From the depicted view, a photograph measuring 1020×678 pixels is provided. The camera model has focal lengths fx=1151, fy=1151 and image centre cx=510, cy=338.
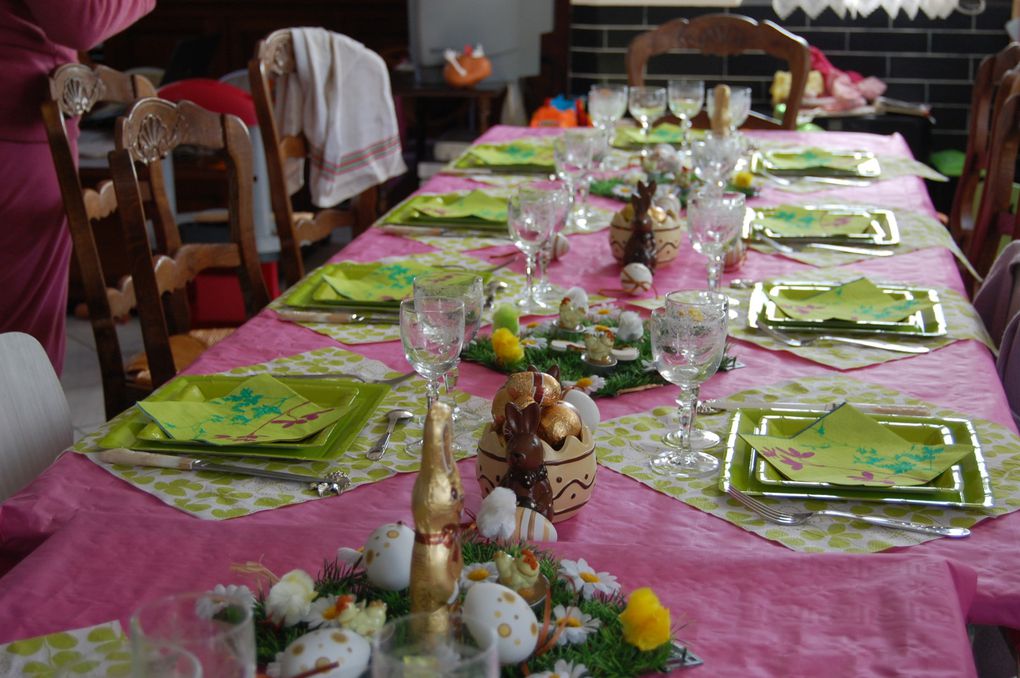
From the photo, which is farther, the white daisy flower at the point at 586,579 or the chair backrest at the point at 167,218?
the chair backrest at the point at 167,218

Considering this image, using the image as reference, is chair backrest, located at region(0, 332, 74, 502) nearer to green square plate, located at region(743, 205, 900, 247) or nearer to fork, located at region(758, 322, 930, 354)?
fork, located at region(758, 322, 930, 354)

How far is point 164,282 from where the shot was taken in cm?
185

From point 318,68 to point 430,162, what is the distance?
1790 mm

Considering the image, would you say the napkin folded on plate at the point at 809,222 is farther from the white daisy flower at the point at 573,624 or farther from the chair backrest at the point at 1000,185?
the white daisy flower at the point at 573,624

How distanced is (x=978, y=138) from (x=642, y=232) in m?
1.73

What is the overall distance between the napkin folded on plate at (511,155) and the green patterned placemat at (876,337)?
1.01 m

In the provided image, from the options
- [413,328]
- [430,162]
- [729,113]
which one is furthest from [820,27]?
[413,328]

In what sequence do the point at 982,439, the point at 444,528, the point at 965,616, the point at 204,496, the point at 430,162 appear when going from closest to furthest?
the point at 444,528
the point at 965,616
the point at 204,496
the point at 982,439
the point at 430,162

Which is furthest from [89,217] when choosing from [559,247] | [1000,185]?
[1000,185]

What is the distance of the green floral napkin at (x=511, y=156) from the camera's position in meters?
2.57

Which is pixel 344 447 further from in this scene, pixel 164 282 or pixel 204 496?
pixel 164 282

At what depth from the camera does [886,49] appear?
182 inches

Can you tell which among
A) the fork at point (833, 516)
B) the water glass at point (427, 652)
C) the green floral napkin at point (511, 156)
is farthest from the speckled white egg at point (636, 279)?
the water glass at point (427, 652)

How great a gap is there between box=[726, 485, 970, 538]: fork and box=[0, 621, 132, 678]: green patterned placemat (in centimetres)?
54
